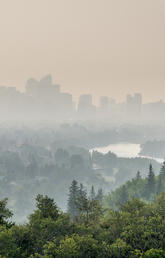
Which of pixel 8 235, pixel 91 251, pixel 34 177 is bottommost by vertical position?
pixel 91 251

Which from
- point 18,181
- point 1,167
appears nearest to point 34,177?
point 18,181

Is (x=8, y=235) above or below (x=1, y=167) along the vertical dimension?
below

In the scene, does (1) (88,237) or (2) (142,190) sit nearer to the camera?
(1) (88,237)

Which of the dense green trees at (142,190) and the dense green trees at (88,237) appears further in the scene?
the dense green trees at (142,190)

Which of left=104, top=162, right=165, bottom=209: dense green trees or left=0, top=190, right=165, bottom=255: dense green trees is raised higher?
left=104, top=162, right=165, bottom=209: dense green trees

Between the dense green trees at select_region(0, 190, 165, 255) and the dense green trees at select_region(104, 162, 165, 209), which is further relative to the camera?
the dense green trees at select_region(104, 162, 165, 209)

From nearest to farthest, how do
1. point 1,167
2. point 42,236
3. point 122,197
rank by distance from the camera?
point 42,236, point 122,197, point 1,167

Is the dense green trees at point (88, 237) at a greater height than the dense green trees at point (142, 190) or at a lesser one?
lesser

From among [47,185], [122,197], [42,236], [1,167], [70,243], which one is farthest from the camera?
[1,167]

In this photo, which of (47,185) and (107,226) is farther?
(47,185)

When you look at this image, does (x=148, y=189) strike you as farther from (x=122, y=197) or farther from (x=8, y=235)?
(x=8, y=235)

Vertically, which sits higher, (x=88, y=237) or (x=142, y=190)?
(x=142, y=190)
